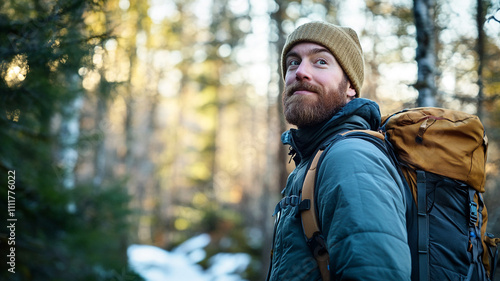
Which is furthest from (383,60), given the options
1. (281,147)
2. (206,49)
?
(206,49)

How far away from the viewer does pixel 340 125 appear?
2.06m

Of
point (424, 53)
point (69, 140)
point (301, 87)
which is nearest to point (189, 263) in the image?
point (69, 140)

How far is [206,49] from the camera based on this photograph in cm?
1867

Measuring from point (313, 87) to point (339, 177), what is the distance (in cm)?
81

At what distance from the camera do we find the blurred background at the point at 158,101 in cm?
417

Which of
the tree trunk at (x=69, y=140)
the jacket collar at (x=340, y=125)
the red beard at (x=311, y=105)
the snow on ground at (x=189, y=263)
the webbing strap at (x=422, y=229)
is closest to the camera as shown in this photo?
the webbing strap at (x=422, y=229)

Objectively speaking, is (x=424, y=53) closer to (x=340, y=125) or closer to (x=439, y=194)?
(x=340, y=125)

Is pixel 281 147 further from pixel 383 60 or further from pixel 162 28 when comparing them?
pixel 162 28

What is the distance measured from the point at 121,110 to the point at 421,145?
66.5 feet

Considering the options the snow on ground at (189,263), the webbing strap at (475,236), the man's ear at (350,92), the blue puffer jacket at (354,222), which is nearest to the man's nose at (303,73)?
the man's ear at (350,92)

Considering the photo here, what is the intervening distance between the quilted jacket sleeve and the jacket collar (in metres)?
0.36

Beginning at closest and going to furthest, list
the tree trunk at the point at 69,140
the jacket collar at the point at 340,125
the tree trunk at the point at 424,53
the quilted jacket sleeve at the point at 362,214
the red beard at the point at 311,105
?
the quilted jacket sleeve at the point at 362,214 → the jacket collar at the point at 340,125 → the red beard at the point at 311,105 → the tree trunk at the point at 424,53 → the tree trunk at the point at 69,140

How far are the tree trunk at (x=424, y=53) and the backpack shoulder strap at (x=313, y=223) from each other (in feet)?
8.84

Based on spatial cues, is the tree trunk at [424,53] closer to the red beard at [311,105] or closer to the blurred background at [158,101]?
the blurred background at [158,101]
